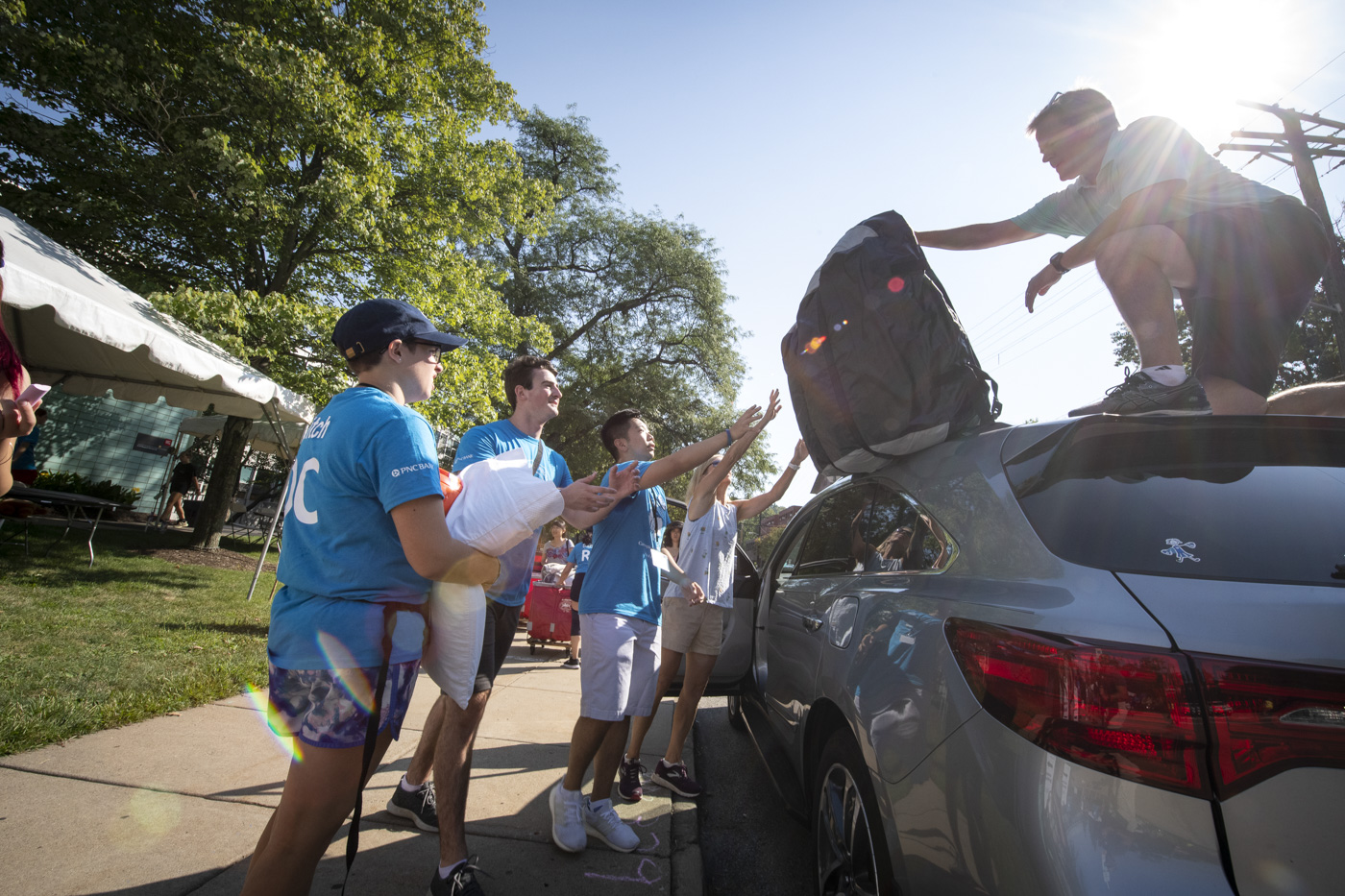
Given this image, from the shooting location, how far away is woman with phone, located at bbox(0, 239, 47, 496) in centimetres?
227

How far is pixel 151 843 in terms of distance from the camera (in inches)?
96.0

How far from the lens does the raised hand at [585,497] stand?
2.04 meters

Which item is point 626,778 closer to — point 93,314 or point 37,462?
point 93,314

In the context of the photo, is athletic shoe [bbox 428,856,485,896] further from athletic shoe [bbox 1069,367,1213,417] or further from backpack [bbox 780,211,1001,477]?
athletic shoe [bbox 1069,367,1213,417]

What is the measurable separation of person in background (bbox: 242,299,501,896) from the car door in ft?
4.55

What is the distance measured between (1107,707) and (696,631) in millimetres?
2878

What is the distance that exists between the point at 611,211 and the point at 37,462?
1730 cm

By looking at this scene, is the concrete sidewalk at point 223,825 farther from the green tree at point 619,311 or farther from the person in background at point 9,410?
the green tree at point 619,311

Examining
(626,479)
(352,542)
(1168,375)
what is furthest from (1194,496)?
(352,542)

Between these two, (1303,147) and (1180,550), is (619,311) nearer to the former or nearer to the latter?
(1303,147)

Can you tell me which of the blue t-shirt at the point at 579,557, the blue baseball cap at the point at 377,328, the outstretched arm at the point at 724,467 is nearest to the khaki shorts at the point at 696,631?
the outstretched arm at the point at 724,467

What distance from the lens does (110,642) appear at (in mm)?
5230

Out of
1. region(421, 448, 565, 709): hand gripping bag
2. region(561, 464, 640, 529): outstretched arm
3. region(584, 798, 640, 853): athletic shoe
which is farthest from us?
region(584, 798, 640, 853): athletic shoe

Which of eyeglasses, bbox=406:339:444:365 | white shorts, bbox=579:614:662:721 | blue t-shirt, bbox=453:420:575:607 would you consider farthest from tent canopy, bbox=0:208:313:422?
white shorts, bbox=579:614:662:721
